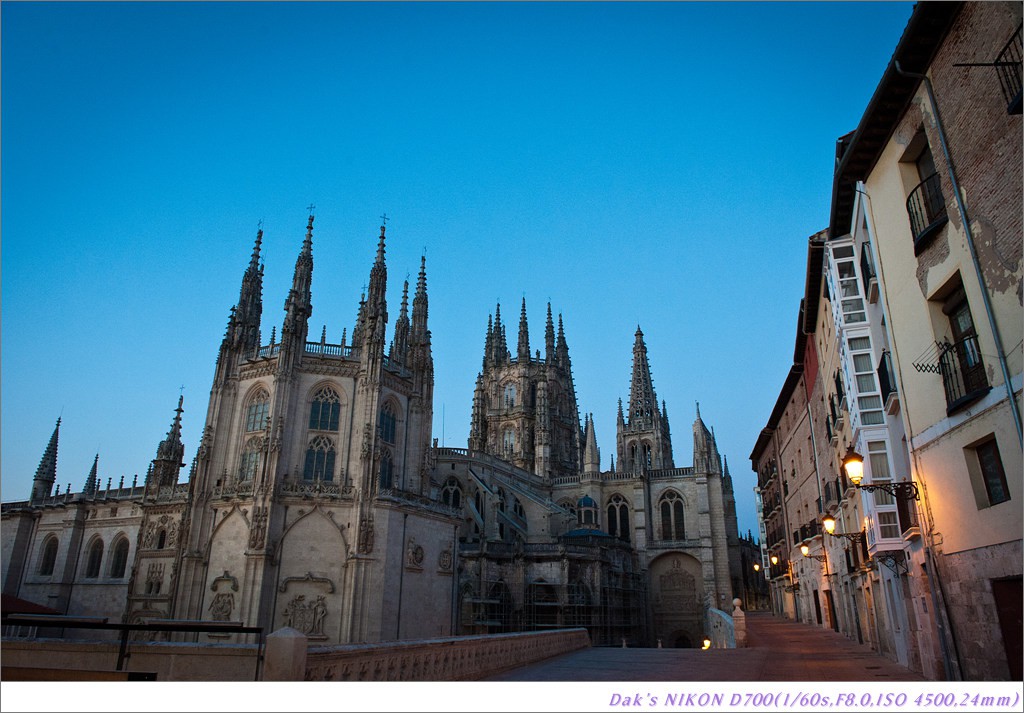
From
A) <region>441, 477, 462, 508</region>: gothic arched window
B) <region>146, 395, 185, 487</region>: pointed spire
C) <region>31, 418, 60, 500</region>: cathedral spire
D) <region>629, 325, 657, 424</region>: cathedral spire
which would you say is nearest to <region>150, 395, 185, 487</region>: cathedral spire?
<region>146, 395, 185, 487</region>: pointed spire

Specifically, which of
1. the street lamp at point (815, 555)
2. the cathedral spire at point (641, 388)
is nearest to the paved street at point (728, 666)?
the street lamp at point (815, 555)

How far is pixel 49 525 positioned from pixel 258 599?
1199 inches

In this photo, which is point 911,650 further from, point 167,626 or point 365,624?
point 365,624

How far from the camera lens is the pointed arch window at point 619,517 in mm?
63969

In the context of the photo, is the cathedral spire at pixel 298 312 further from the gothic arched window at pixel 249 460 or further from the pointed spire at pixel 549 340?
the pointed spire at pixel 549 340

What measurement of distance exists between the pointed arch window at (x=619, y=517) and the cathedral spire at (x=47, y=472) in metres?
49.1

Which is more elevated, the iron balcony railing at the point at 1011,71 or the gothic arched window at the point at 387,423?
the gothic arched window at the point at 387,423

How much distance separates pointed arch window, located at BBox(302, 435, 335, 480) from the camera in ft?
106

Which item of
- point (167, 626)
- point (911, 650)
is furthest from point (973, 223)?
point (167, 626)

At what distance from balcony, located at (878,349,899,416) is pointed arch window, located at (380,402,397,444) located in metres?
25.1

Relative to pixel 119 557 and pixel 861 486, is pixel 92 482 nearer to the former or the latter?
pixel 119 557

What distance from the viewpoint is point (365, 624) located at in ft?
95.7

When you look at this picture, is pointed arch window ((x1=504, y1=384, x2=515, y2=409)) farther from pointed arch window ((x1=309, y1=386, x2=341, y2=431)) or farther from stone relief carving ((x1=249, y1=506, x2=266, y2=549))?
stone relief carving ((x1=249, y1=506, x2=266, y2=549))

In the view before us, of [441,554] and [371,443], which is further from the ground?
[371,443]
